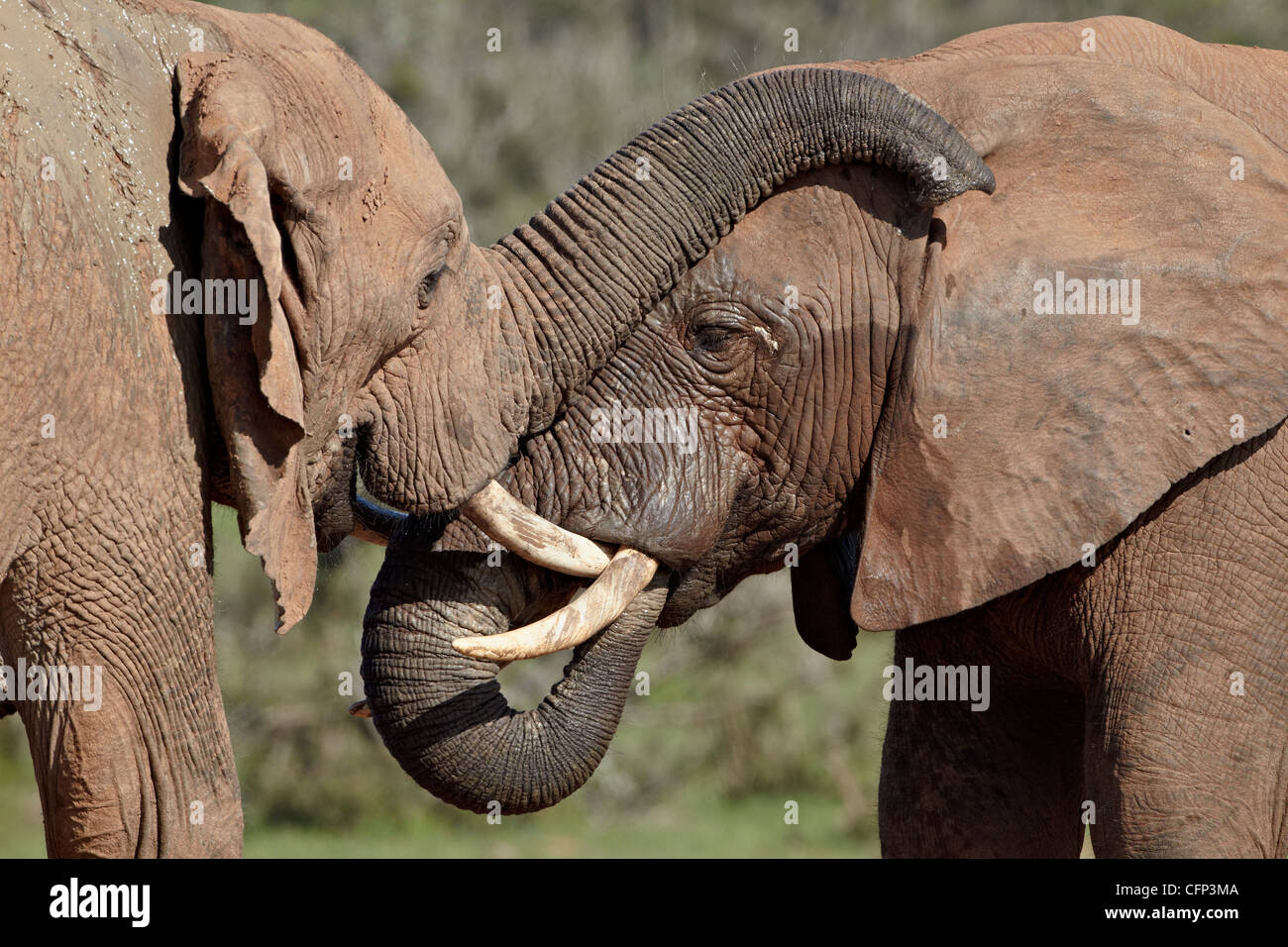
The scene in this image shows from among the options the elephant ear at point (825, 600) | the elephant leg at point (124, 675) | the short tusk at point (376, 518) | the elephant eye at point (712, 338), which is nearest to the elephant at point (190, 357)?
the elephant leg at point (124, 675)

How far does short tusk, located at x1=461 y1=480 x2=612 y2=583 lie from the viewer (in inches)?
176

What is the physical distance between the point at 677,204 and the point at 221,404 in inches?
55.8

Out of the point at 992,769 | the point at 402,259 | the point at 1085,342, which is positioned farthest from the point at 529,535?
the point at 992,769

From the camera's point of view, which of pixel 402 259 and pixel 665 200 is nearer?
pixel 402 259

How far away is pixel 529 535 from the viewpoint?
178 inches

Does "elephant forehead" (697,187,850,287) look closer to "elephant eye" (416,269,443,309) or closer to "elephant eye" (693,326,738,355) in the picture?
"elephant eye" (693,326,738,355)

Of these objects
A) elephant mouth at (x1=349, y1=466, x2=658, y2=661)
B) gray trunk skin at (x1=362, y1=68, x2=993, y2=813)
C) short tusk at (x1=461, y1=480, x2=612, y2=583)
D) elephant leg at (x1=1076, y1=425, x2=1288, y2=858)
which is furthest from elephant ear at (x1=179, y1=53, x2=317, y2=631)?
elephant leg at (x1=1076, y1=425, x2=1288, y2=858)

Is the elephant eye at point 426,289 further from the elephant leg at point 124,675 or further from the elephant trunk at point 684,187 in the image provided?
the elephant leg at point 124,675

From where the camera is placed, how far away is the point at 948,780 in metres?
5.29

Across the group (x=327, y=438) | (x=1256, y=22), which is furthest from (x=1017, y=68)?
(x=1256, y=22)

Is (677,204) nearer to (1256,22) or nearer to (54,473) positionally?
(54,473)

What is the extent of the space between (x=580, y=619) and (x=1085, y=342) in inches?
58.1

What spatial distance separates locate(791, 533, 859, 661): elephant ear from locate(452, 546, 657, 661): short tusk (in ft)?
2.15

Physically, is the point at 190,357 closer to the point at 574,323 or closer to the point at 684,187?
→ the point at 574,323
